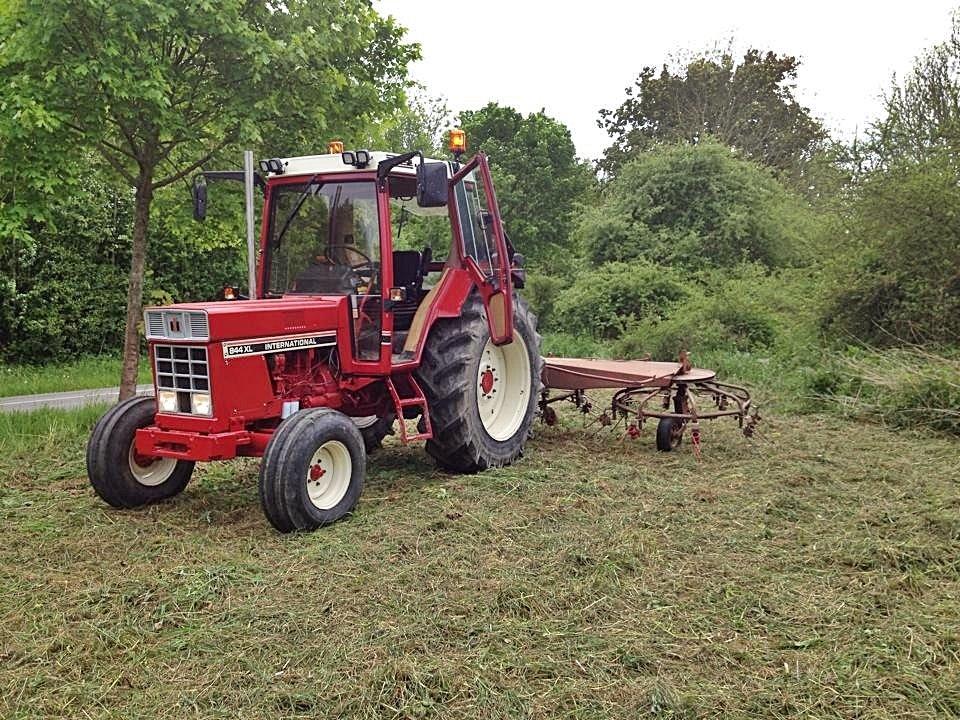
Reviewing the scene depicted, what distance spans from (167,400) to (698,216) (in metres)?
12.3

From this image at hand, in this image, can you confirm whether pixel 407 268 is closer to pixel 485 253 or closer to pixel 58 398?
pixel 485 253

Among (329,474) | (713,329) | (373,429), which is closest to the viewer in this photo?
(329,474)

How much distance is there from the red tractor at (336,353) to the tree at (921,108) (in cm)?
755

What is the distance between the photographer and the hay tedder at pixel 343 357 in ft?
17.7

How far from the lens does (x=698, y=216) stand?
15812 mm

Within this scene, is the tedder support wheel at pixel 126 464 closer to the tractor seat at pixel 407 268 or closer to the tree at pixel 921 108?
the tractor seat at pixel 407 268

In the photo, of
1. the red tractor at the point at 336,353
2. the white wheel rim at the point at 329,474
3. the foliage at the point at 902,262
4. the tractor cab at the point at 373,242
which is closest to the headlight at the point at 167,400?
the red tractor at the point at 336,353

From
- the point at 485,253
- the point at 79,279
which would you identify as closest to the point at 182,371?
the point at 485,253

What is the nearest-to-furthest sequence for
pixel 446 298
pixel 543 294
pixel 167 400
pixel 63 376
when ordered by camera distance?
pixel 167 400, pixel 446 298, pixel 63 376, pixel 543 294

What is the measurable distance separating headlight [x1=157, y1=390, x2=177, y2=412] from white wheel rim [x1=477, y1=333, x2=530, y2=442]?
2423 millimetres

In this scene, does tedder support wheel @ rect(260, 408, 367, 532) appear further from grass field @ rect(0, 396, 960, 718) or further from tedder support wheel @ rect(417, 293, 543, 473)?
tedder support wheel @ rect(417, 293, 543, 473)

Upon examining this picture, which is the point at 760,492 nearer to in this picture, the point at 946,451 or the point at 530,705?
the point at 946,451

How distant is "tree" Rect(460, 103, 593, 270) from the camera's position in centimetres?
2347

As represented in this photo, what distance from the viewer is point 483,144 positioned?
23953mm
